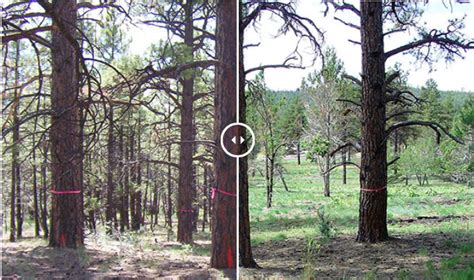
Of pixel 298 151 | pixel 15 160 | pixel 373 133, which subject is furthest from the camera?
pixel 373 133

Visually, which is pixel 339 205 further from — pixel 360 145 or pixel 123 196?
pixel 123 196

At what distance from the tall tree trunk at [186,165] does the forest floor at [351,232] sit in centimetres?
119

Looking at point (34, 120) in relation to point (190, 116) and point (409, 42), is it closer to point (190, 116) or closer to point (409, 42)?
point (190, 116)

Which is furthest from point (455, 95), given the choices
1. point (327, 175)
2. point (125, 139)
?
point (125, 139)

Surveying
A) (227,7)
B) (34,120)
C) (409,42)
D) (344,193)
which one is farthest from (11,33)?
(409,42)

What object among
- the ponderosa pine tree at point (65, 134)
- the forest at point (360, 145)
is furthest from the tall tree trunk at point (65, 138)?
the forest at point (360, 145)

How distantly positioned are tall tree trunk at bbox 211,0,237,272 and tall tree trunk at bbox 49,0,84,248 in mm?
426

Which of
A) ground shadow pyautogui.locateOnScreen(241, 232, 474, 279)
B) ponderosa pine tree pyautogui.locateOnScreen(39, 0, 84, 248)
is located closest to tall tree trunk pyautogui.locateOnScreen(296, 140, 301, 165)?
ground shadow pyautogui.locateOnScreen(241, 232, 474, 279)

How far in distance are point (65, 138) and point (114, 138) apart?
0.43 ft

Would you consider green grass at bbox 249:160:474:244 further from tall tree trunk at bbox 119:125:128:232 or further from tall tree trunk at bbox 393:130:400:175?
tall tree trunk at bbox 119:125:128:232

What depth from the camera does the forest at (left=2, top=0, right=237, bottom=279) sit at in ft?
4.14

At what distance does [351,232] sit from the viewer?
2.96 meters

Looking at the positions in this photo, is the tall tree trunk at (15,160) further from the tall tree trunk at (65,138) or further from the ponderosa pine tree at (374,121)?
the ponderosa pine tree at (374,121)

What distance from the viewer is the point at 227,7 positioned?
1.60 meters
